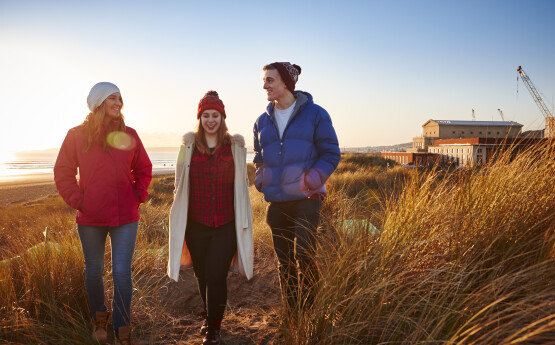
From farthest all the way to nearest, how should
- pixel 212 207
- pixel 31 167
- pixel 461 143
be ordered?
pixel 31 167
pixel 461 143
pixel 212 207

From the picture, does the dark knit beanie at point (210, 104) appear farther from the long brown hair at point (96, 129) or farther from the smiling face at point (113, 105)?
the long brown hair at point (96, 129)

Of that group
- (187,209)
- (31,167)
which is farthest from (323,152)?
(31,167)

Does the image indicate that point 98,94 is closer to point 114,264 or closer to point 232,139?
point 232,139

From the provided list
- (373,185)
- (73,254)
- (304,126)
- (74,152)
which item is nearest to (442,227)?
(304,126)

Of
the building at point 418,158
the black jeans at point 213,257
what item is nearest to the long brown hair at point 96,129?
the black jeans at point 213,257

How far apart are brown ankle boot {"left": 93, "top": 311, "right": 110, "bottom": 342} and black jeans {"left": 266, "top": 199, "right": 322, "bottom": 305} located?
4.27ft

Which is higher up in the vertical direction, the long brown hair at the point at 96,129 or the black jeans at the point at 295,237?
the long brown hair at the point at 96,129

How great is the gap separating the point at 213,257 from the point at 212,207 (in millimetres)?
381

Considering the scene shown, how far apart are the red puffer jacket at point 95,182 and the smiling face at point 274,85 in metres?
1.21

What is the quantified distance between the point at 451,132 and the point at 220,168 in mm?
89957

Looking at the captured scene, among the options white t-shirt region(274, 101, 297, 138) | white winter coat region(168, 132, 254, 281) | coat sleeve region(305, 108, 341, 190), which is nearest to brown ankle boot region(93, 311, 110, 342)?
white winter coat region(168, 132, 254, 281)

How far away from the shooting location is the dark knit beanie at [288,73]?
267cm

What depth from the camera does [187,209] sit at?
2637mm

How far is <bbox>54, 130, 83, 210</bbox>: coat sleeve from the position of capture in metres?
2.32
